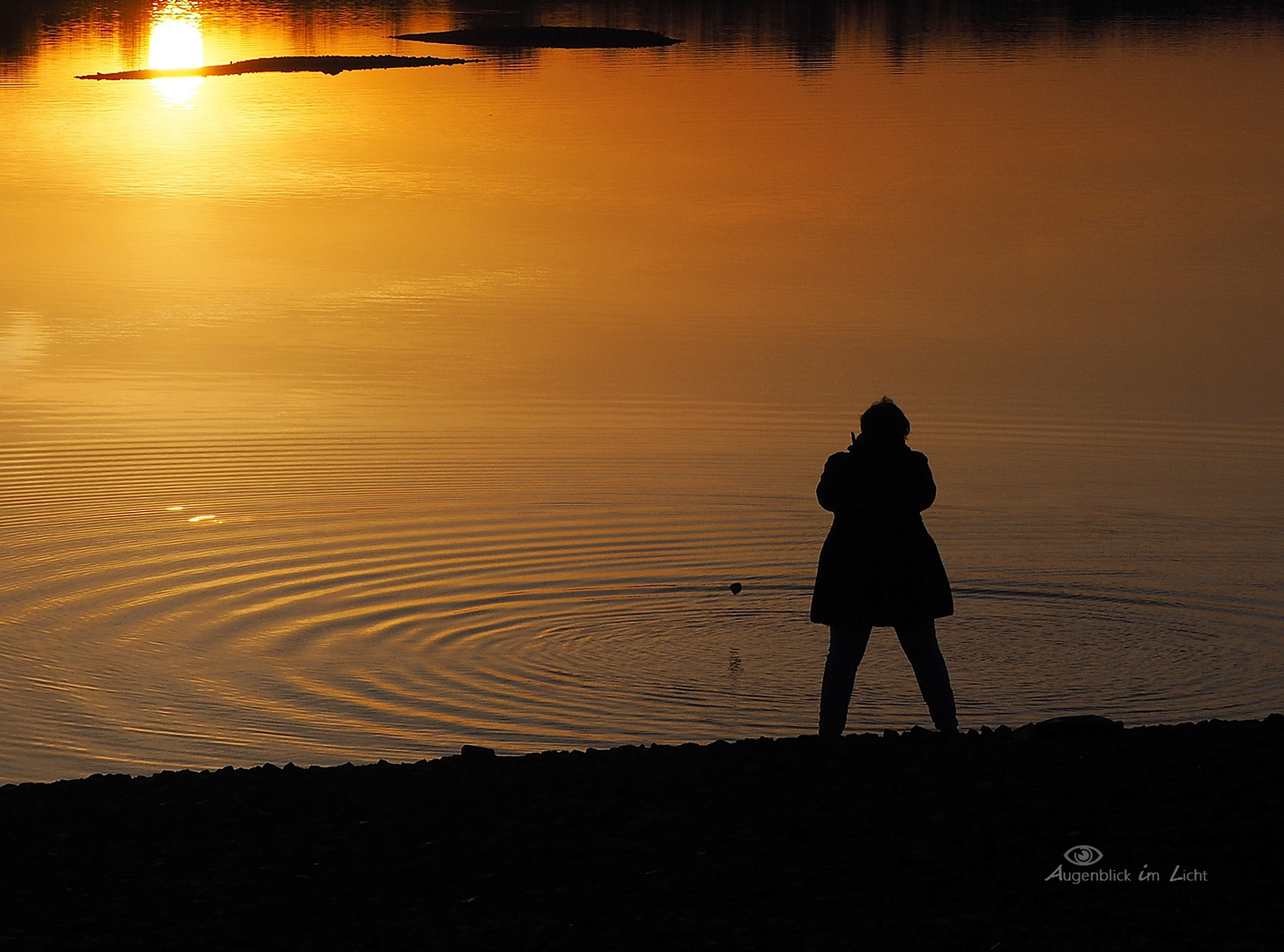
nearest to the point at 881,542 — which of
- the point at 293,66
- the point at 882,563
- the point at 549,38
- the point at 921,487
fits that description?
the point at 882,563

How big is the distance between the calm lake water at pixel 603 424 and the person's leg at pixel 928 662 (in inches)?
Answer: 70.1

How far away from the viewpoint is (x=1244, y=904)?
6312 millimetres

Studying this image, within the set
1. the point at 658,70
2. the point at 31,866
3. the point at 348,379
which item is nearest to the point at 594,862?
the point at 31,866

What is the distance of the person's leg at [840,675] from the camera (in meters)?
8.98

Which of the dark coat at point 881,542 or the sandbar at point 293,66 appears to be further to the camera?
the sandbar at point 293,66

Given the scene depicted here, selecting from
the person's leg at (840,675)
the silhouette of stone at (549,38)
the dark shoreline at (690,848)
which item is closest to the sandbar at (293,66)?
the silhouette of stone at (549,38)

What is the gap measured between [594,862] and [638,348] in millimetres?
12593

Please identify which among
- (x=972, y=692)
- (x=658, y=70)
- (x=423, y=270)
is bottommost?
(x=972, y=692)

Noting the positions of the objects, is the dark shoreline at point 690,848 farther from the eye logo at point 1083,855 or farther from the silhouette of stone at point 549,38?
the silhouette of stone at point 549,38

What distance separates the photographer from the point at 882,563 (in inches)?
352

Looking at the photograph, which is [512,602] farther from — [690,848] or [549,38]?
[549,38]

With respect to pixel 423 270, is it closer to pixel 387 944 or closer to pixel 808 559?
pixel 808 559

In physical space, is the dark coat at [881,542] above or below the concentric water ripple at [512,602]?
above

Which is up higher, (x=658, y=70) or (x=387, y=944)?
(x=658, y=70)
